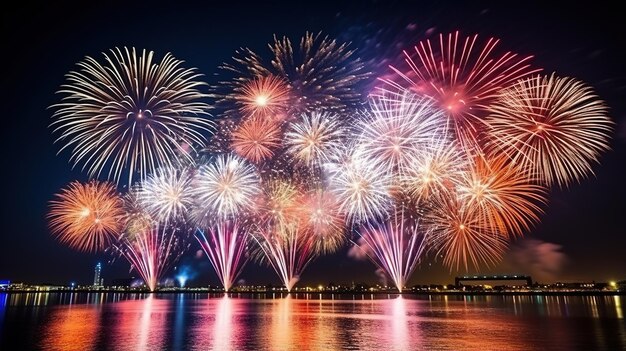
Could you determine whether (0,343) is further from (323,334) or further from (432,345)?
(432,345)

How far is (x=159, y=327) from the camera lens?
Result: 2797cm

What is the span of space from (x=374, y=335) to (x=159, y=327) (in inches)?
550

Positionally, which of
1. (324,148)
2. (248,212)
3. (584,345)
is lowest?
(584,345)

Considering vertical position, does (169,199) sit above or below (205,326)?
above

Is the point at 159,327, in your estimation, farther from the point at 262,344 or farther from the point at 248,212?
the point at 248,212

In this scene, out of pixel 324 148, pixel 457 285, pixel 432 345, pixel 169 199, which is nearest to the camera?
pixel 432 345

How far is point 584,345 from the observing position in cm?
2019

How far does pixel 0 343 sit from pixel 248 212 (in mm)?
24021

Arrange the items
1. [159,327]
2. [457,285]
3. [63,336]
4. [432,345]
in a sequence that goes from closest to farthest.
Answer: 1. [432,345]
2. [63,336]
3. [159,327]
4. [457,285]

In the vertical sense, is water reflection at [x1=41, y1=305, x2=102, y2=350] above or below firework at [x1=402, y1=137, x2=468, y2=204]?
below

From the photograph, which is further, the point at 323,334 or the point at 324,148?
the point at 324,148

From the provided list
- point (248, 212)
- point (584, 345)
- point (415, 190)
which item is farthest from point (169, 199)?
point (584, 345)

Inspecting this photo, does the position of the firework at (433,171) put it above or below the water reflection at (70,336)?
above

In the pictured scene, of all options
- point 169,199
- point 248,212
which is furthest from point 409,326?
point 169,199
